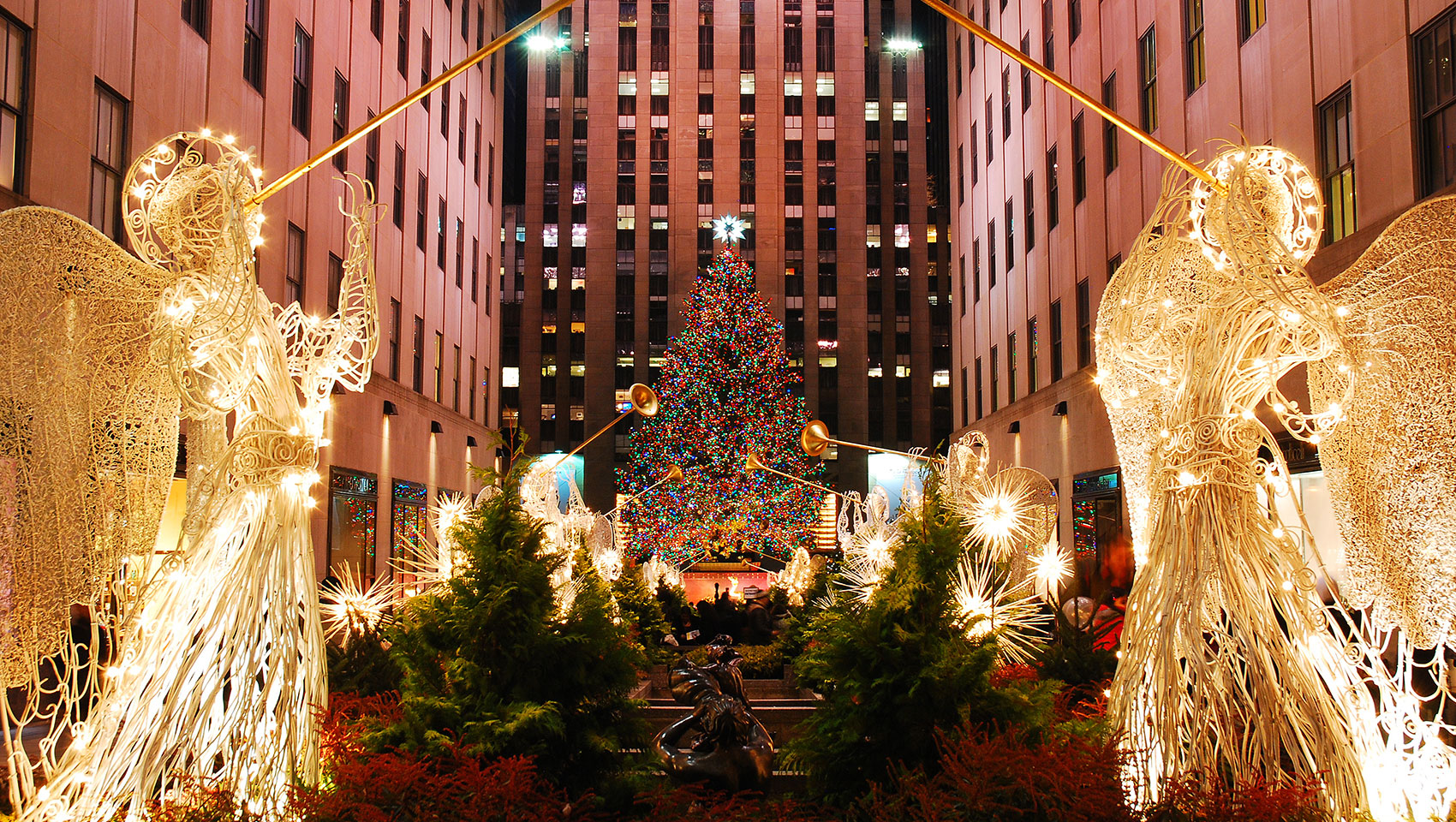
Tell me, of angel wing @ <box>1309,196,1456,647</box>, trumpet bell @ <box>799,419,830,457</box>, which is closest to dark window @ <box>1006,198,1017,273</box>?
trumpet bell @ <box>799,419,830,457</box>

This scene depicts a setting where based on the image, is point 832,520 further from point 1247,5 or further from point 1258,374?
point 1258,374

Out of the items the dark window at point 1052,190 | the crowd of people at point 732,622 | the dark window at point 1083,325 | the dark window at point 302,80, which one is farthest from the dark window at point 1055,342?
the dark window at point 302,80

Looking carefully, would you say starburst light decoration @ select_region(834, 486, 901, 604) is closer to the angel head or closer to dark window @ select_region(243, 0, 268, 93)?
the angel head

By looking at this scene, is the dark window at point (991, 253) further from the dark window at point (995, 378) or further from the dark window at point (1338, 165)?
the dark window at point (1338, 165)

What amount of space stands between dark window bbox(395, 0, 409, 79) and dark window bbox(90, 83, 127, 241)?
51.5 ft

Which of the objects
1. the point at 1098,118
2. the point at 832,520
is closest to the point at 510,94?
the point at 832,520

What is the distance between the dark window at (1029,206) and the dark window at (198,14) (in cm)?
2107

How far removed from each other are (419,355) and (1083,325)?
1829cm

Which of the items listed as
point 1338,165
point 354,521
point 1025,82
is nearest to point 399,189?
point 354,521

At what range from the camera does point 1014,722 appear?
6.98m

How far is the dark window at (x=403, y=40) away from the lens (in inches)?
1160

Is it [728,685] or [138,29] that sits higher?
[138,29]

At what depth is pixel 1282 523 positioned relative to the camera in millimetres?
5871

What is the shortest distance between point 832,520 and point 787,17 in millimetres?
27711
